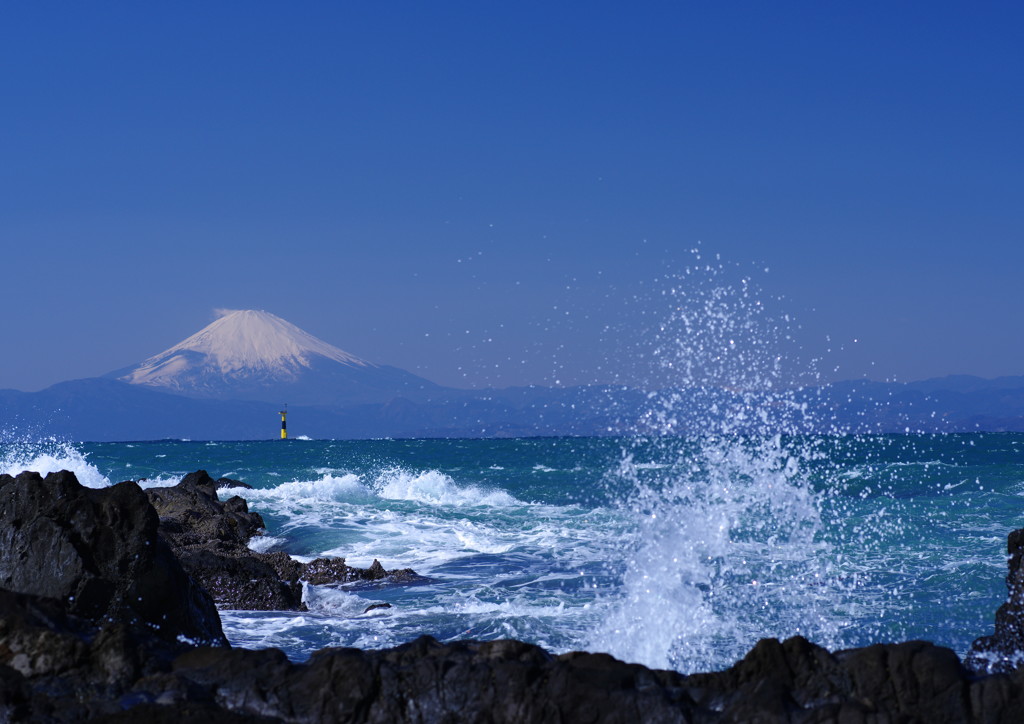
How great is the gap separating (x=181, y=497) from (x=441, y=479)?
44.2 feet

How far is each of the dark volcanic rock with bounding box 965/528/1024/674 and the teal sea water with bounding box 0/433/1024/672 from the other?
110 inches

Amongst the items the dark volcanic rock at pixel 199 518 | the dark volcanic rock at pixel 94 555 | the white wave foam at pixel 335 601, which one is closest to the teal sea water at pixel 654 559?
the white wave foam at pixel 335 601

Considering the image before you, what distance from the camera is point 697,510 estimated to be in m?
20.7

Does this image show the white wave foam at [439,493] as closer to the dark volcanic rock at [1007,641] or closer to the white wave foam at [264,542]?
the white wave foam at [264,542]

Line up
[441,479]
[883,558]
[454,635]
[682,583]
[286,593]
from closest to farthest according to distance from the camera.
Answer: [454,635] → [286,593] → [682,583] → [883,558] → [441,479]

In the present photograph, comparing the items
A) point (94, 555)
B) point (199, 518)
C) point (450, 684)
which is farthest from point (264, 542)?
point (450, 684)

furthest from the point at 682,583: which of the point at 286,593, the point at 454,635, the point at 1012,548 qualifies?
the point at 1012,548

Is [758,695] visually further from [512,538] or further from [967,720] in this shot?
[512,538]

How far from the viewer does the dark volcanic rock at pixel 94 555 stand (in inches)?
228

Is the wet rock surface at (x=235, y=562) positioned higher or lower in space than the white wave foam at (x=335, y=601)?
higher

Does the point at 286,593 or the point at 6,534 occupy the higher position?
the point at 6,534

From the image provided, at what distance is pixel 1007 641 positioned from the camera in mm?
5500

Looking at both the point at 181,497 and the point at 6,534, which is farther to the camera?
the point at 181,497

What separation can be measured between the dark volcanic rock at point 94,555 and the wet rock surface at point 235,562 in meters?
2.42
